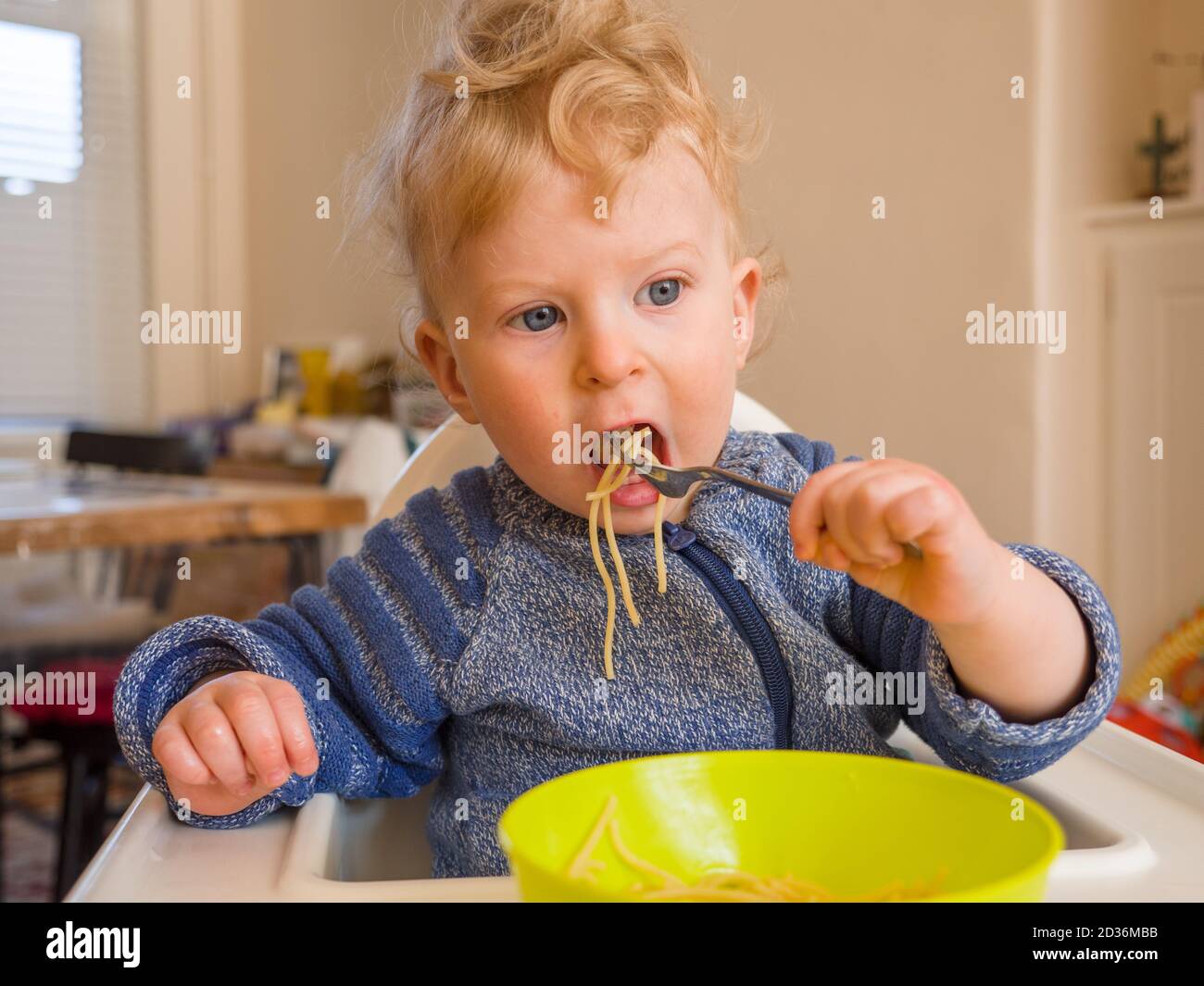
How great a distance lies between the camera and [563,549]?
859 mm

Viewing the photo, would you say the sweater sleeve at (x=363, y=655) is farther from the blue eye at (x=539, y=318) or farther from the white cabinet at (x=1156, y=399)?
the white cabinet at (x=1156, y=399)

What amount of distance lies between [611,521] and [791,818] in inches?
11.8

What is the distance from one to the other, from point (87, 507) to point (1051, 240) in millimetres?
1719

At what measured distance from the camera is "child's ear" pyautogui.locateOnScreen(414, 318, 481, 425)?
95cm

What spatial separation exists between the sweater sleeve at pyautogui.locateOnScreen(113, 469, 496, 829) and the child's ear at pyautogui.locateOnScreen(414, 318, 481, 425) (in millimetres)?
79

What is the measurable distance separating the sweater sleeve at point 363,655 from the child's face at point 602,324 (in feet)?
0.29

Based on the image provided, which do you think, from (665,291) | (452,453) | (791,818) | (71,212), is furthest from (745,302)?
(71,212)

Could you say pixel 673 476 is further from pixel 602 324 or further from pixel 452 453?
pixel 452 453

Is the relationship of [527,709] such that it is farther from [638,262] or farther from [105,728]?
[105,728]

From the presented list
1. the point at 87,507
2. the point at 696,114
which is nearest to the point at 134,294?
the point at 87,507

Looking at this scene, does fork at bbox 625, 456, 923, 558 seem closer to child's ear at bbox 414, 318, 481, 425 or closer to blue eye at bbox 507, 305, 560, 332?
blue eye at bbox 507, 305, 560, 332

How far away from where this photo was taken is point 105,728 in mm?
1923

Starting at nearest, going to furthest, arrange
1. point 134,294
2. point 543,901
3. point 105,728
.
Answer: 1. point 543,901
2. point 105,728
3. point 134,294

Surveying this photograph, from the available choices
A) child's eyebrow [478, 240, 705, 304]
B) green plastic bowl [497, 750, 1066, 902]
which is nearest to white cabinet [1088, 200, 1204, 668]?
child's eyebrow [478, 240, 705, 304]
